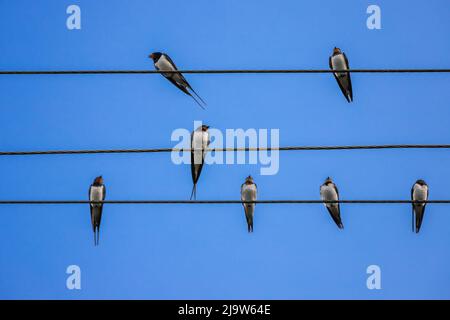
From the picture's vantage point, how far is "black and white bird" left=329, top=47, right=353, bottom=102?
600 cm

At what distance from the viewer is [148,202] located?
4.18m

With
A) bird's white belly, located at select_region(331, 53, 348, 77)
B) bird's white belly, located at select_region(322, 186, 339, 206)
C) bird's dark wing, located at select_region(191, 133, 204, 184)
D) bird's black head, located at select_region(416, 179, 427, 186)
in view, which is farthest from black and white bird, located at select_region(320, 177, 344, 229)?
bird's dark wing, located at select_region(191, 133, 204, 184)

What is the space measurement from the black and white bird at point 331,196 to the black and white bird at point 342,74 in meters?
0.91

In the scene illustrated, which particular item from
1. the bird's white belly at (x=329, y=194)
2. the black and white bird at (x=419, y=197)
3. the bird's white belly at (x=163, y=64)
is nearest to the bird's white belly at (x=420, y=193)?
the black and white bird at (x=419, y=197)

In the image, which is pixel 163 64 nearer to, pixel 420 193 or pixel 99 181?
pixel 99 181

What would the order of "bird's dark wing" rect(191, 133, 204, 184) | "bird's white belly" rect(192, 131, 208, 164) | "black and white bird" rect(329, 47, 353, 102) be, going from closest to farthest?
"bird's dark wing" rect(191, 133, 204, 184) → "bird's white belly" rect(192, 131, 208, 164) → "black and white bird" rect(329, 47, 353, 102)

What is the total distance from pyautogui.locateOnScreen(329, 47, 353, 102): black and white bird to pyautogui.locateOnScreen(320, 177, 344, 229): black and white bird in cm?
91

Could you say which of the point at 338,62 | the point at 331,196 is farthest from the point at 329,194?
the point at 338,62

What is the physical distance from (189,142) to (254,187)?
0.98 m

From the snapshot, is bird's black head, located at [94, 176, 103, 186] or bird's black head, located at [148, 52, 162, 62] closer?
bird's black head, located at [94, 176, 103, 186]

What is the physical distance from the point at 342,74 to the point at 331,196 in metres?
1.12

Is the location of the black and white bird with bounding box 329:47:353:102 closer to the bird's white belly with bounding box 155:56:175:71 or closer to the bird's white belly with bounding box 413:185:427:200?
the bird's white belly with bounding box 413:185:427:200

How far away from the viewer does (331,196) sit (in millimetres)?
6379

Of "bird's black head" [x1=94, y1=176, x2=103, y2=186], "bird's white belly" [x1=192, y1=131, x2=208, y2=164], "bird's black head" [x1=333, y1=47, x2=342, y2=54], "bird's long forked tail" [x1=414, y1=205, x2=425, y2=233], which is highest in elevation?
"bird's black head" [x1=333, y1=47, x2=342, y2=54]
